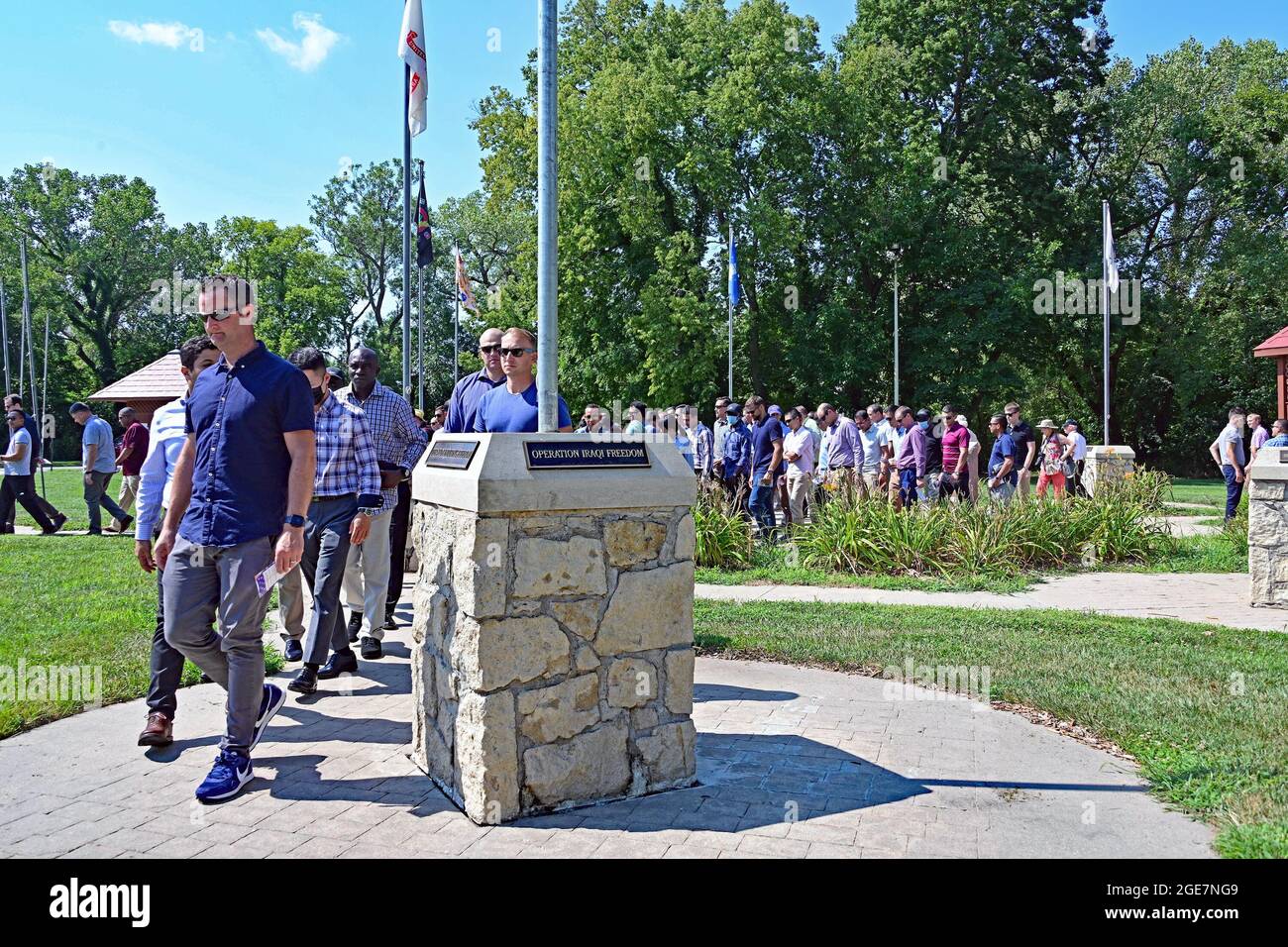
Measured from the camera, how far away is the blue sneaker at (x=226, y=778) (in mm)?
3930

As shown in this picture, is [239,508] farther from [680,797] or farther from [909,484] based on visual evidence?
[909,484]

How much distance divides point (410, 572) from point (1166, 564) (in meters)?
8.36

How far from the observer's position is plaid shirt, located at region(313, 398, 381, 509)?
19.7 ft

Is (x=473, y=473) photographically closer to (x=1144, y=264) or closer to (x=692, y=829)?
(x=692, y=829)

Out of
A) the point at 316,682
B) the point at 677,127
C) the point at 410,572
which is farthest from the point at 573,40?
the point at 316,682

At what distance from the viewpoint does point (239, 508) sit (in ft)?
13.5

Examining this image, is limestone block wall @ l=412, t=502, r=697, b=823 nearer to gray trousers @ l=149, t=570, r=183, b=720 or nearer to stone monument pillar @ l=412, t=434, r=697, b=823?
stone monument pillar @ l=412, t=434, r=697, b=823

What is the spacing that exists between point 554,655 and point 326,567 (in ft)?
8.41

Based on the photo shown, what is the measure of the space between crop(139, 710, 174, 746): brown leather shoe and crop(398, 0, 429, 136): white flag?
9767mm

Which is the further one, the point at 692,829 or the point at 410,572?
the point at 410,572

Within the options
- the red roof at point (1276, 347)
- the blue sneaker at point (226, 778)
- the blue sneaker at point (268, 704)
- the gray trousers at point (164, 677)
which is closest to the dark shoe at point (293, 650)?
the gray trousers at point (164, 677)

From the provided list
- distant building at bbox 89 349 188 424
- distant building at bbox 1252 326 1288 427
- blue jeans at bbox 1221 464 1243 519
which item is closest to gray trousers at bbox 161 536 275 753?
distant building at bbox 89 349 188 424

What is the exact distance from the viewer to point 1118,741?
15.3 feet
